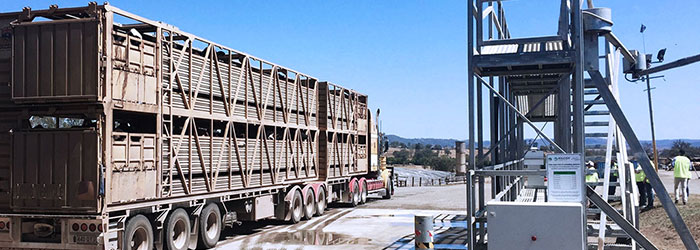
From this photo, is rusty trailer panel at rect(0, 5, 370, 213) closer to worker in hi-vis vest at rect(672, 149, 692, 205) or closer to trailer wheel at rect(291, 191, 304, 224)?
trailer wheel at rect(291, 191, 304, 224)

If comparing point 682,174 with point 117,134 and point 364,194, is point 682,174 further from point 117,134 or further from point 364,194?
point 117,134

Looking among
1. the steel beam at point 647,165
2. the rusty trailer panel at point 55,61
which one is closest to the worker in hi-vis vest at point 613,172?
the steel beam at point 647,165

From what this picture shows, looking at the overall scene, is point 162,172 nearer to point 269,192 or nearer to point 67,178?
point 67,178

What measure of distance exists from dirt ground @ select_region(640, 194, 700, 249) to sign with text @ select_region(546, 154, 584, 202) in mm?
5692

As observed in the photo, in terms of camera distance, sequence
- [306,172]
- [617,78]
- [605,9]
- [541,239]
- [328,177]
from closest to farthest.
Answer: [541,239] → [605,9] → [617,78] → [306,172] → [328,177]

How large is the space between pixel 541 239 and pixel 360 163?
17.7m

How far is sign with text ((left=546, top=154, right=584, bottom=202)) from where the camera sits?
7.81 meters

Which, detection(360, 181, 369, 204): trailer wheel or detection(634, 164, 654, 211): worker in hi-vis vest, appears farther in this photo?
detection(360, 181, 369, 204): trailer wheel

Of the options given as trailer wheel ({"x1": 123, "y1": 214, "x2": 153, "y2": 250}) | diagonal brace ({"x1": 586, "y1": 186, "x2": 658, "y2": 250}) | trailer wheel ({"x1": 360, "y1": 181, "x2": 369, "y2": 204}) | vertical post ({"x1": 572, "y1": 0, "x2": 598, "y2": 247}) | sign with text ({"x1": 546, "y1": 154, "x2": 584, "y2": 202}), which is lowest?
trailer wheel ({"x1": 360, "y1": 181, "x2": 369, "y2": 204})

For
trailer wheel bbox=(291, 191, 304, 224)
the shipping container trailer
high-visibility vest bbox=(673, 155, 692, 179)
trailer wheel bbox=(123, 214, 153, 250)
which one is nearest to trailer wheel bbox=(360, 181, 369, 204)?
trailer wheel bbox=(291, 191, 304, 224)

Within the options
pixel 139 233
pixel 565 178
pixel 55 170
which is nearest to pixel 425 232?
pixel 565 178

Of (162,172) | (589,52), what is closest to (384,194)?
(162,172)

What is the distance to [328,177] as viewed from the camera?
20625 mm

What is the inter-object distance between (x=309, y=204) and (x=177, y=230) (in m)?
6.93
